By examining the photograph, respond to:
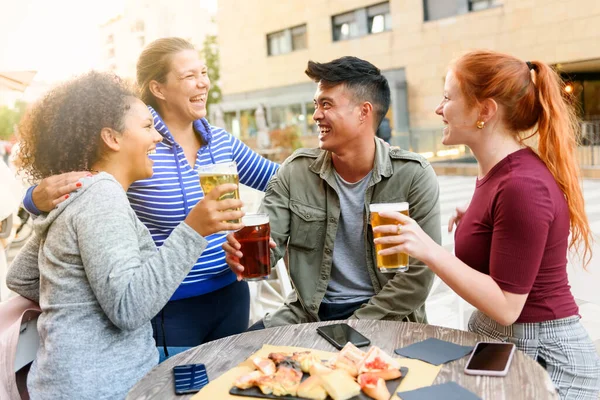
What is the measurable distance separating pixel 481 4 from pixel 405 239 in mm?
19397

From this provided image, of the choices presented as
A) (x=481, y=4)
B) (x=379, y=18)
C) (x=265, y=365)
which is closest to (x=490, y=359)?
(x=265, y=365)

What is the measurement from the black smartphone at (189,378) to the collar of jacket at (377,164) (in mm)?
1105

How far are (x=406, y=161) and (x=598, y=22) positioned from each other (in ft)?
55.6

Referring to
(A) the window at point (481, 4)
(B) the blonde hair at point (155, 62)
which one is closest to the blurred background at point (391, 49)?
(A) the window at point (481, 4)

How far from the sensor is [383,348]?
1.65 metres

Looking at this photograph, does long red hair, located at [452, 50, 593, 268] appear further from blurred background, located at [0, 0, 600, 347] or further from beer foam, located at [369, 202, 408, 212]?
blurred background, located at [0, 0, 600, 347]

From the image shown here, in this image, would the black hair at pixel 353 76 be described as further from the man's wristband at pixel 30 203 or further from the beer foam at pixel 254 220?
the man's wristband at pixel 30 203

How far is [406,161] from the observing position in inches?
94.6

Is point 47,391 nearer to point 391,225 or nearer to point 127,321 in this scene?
point 127,321

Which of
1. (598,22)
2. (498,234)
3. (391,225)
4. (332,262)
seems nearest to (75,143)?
(391,225)

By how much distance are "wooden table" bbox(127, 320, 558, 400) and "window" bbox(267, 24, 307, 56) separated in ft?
76.4

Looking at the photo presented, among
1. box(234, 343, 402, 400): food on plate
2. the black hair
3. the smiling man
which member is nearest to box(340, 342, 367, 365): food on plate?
box(234, 343, 402, 400): food on plate

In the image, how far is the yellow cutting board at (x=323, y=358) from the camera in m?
1.39

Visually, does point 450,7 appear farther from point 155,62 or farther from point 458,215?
point 458,215
